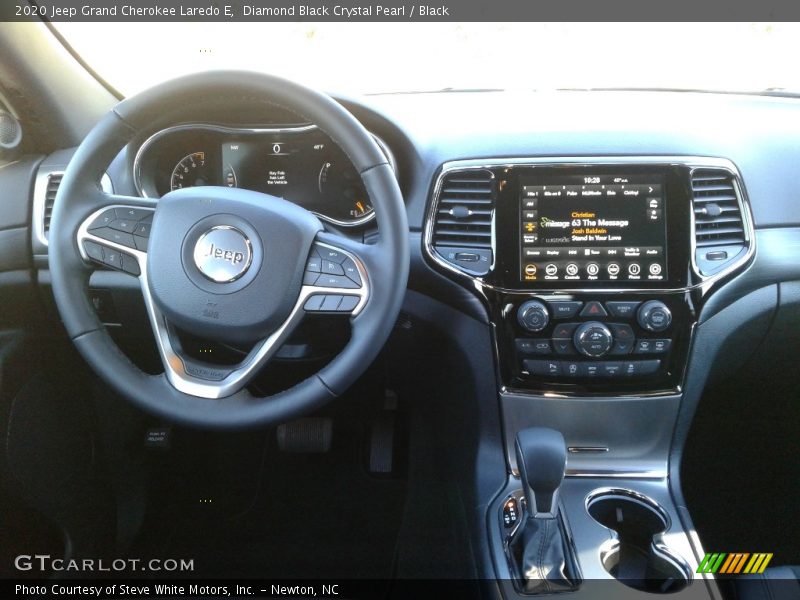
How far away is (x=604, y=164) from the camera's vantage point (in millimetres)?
1636

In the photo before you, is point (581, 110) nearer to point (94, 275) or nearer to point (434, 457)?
point (434, 457)

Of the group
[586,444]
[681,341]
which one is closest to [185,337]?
[586,444]

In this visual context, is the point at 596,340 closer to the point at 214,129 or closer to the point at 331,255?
the point at 331,255

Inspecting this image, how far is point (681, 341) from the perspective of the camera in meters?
1.73

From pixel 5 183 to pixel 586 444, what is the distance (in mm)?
1530

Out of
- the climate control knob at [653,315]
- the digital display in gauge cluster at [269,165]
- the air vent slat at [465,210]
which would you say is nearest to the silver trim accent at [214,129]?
the digital display in gauge cluster at [269,165]

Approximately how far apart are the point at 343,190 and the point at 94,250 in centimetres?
54

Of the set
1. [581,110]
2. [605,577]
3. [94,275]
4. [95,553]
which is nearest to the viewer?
[605,577]

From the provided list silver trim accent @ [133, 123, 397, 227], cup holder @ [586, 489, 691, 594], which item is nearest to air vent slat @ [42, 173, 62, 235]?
silver trim accent @ [133, 123, 397, 227]

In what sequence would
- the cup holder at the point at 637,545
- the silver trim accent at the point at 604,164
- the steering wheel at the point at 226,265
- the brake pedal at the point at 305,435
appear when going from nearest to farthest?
1. the steering wheel at the point at 226,265
2. the cup holder at the point at 637,545
3. the silver trim accent at the point at 604,164
4. the brake pedal at the point at 305,435

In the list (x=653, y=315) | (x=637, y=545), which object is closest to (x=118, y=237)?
(x=653, y=315)

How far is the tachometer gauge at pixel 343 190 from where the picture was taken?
164cm

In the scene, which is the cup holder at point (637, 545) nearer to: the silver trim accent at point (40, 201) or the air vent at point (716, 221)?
the air vent at point (716, 221)
